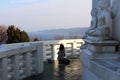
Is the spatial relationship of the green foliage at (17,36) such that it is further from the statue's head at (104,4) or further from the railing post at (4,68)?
the statue's head at (104,4)

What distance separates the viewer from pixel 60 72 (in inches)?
392

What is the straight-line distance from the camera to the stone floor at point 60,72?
30.0ft

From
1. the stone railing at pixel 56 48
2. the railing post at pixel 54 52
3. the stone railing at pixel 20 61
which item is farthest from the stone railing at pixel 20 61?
the railing post at pixel 54 52

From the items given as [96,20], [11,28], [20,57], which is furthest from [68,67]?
[11,28]

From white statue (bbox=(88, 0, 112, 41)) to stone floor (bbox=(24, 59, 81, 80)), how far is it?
102 inches

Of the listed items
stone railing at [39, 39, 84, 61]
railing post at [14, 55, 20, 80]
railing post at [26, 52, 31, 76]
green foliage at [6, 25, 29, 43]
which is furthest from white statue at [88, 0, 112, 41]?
green foliage at [6, 25, 29, 43]

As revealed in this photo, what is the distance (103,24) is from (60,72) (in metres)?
3.57

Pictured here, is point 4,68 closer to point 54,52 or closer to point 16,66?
point 16,66

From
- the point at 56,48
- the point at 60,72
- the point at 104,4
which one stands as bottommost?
the point at 60,72

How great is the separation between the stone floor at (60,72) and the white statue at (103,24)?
2602mm

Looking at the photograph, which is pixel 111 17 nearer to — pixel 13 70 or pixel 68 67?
pixel 13 70

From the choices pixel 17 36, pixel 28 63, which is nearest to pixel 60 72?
pixel 28 63

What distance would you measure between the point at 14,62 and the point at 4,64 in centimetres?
62

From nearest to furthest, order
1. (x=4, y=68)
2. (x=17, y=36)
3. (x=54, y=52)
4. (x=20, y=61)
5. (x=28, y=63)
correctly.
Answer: (x=4, y=68)
(x=20, y=61)
(x=28, y=63)
(x=54, y=52)
(x=17, y=36)
